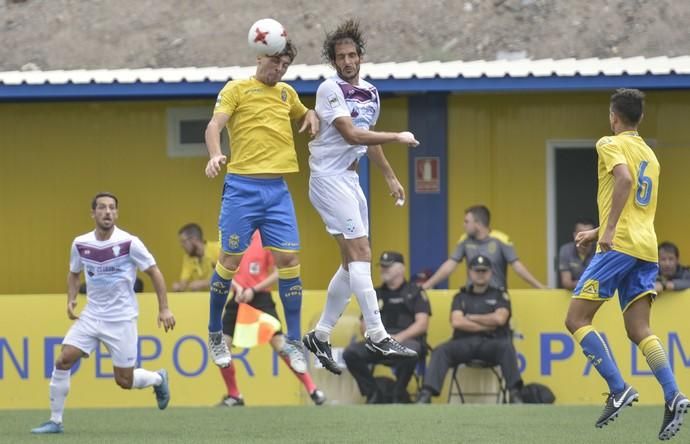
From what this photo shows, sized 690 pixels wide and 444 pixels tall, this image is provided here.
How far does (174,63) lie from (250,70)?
617 inches

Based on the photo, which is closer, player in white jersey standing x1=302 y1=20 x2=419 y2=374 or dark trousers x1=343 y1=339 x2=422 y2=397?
player in white jersey standing x1=302 y1=20 x2=419 y2=374

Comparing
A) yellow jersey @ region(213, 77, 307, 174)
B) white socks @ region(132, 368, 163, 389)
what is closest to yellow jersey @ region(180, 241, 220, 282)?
white socks @ region(132, 368, 163, 389)

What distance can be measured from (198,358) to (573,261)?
411 centimetres

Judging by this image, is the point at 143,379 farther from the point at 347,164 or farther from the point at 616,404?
the point at 616,404

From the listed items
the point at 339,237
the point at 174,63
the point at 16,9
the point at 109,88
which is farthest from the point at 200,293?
the point at 16,9

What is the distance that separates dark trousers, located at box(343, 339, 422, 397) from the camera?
1684 cm

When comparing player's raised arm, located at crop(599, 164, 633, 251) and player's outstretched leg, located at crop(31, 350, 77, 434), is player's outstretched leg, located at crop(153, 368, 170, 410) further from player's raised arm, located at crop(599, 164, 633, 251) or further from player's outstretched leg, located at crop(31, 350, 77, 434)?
player's raised arm, located at crop(599, 164, 633, 251)

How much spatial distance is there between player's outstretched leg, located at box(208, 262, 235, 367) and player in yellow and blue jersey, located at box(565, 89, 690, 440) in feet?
8.14

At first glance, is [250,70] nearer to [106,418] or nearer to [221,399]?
[221,399]

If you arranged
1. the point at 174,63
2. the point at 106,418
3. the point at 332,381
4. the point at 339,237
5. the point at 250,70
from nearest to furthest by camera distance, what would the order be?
the point at 339,237
the point at 106,418
the point at 332,381
the point at 250,70
the point at 174,63

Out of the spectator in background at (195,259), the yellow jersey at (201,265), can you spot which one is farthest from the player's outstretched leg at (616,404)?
the yellow jersey at (201,265)

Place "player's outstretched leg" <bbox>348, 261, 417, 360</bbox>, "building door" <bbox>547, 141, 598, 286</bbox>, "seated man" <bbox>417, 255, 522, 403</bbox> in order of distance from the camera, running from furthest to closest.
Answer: "building door" <bbox>547, 141, 598, 286</bbox> → "seated man" <bbox>417, 255, 522, 403</bbox> → "player's outstretched leg" <bbox>348, 261, 417, 360</bbox>

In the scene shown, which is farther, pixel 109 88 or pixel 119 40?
pixel 119 40

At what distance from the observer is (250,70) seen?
778 inches
